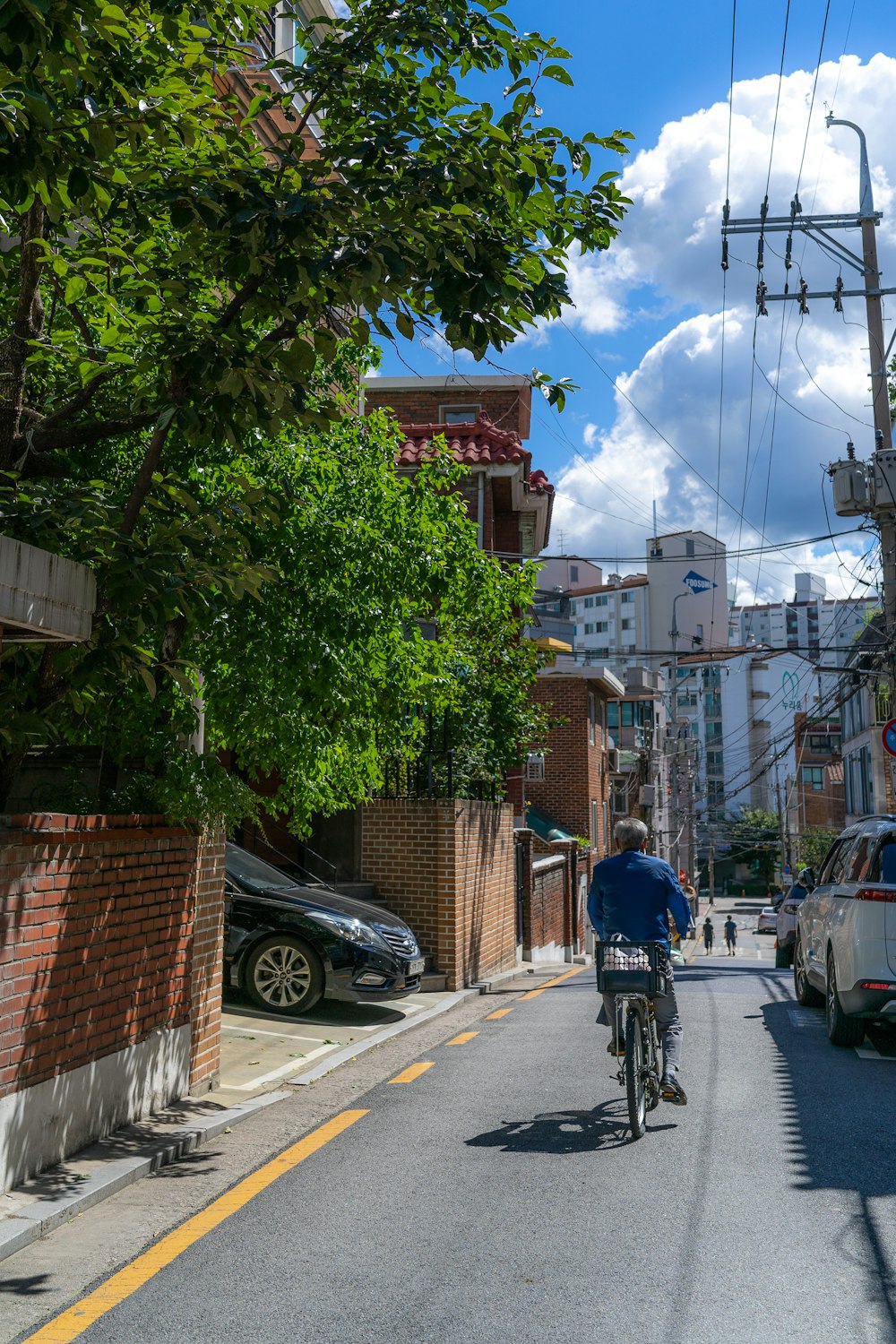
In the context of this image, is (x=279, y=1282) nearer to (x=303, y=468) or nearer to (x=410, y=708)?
(x=303, y=468)

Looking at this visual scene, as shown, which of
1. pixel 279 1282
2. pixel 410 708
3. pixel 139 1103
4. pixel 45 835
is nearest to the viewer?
pixel 279 1282

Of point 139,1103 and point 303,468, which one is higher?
point 303,468

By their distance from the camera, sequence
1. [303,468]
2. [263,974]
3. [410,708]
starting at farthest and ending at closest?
1. [410,708]
2. [263,974]
3. [303,468]

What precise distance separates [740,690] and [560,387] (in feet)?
308

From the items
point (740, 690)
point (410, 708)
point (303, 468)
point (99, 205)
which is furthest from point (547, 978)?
point (740, 690)

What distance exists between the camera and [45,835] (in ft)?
19.7

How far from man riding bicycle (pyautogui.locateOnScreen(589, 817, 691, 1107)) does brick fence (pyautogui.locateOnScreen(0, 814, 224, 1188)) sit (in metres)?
2.65

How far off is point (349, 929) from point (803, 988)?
197 inches

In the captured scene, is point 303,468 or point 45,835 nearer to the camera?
point 45,835

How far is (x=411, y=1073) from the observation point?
9320 millimetres

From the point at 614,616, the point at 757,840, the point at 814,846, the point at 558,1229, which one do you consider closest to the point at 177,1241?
the point at 558,1229

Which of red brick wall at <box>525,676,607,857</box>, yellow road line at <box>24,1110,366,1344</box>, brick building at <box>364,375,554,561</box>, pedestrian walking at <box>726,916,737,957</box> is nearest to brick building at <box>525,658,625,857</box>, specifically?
red brick wall at <box>525,676,607,857</box>

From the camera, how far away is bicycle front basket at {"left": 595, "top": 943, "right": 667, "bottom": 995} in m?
7.21

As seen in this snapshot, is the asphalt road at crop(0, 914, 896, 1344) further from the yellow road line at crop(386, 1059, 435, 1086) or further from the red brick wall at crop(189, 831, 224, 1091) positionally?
the red brick wall at crop(189, 831, 224, 1091)
